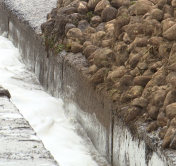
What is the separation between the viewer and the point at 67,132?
3574 mm

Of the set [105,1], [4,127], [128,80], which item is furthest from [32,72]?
[4,127]

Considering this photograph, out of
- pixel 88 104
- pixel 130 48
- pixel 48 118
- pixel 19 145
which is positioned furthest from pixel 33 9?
pixel 19 145

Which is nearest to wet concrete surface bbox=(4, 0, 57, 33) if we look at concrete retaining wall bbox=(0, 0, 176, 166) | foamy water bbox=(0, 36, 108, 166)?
concrete retaining wall bbox=(0, 0, 176, 166)

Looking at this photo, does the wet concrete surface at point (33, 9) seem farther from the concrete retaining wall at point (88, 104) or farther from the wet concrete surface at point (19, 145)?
the wet concrete surface at point (19, 145)

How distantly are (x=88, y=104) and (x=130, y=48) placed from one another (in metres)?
0.55

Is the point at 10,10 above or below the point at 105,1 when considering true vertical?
below

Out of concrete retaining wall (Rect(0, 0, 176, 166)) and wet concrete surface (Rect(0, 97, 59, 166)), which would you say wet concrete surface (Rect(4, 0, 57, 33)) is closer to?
concrete retaining wall (Rect(0, 0, 176, 166))

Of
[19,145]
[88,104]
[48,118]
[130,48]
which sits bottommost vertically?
[48,118]

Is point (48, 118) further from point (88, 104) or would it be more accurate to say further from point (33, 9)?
point (33, 9)

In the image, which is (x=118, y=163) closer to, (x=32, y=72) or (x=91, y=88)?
(x=91, y=88)

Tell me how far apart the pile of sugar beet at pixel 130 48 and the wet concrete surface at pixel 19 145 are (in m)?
0.69

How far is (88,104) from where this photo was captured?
350 centimetres

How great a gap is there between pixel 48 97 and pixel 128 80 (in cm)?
136

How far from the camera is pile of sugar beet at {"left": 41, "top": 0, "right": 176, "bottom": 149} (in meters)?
2.72
